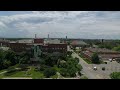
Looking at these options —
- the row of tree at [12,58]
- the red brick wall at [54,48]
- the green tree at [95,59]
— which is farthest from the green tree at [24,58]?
the green tree at [95,59]

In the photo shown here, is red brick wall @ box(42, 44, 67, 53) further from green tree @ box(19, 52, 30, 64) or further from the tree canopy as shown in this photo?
green tree @ box(19, 52, 30, 64)

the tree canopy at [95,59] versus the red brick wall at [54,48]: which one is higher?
the red brick wall at [54,48]

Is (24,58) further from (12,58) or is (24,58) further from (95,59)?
(95,59)

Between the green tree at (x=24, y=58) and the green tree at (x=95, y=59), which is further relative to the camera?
the green tree at (x=95, y=59)

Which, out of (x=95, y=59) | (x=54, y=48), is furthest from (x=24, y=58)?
(x=95, y=59)

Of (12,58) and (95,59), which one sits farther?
(95,59)

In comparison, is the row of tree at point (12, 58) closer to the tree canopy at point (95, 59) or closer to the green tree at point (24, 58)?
the green tree at point (24, 58)
